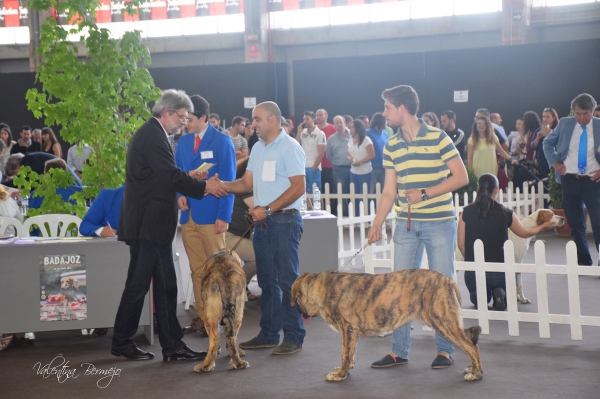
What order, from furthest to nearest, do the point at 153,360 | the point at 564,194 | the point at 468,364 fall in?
the point at 564,194, the point at 153,360, the point at 468,364

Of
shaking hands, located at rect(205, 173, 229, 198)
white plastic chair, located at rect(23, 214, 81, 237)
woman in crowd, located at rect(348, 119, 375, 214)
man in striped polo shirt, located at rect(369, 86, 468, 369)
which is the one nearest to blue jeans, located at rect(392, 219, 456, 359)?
man in striped polo shirt, located at rect(369, 86, 468, 369)

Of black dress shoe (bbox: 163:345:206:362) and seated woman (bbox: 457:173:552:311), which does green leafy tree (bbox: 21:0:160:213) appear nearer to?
black dress shoe (bbox: 163:345:206:362)

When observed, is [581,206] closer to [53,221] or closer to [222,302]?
[222,302]

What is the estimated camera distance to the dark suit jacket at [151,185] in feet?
16.0

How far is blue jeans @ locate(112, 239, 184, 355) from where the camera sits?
4.94m

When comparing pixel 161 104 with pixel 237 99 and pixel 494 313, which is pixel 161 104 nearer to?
pixel 494 313

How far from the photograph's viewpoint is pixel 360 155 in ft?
38.2

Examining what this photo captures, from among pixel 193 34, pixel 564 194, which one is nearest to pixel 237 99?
pixel 193 34

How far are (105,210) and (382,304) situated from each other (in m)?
2.45

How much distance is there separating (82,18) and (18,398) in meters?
3.53

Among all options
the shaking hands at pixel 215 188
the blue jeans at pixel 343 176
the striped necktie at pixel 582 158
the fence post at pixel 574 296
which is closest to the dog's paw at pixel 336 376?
the shaking hands at pixel 215 188

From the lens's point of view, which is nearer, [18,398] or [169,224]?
[18,398]

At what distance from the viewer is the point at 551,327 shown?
18.9 ft

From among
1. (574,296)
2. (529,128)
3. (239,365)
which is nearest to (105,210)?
(239,365)
